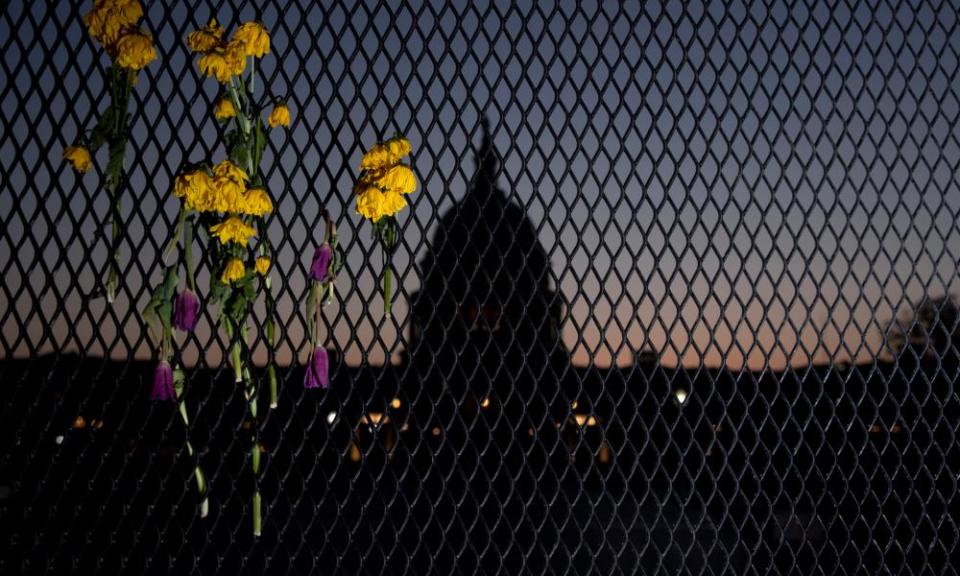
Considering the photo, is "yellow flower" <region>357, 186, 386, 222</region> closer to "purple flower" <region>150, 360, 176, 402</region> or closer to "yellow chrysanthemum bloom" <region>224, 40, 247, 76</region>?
"yellow chrysanthemum bloom" <region>224, 40, 247, 76</region>

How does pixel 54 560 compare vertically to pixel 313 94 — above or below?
below

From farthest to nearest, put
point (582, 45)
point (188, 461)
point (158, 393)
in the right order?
point (582, 45)
point (188, 461)
point (158, 393)

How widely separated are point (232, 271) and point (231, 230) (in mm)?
103

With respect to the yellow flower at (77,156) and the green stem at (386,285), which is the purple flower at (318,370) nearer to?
the green stem at (386,285)

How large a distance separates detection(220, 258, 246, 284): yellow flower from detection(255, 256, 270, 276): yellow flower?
2.2 inches

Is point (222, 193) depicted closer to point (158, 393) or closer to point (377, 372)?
point (158, 393)

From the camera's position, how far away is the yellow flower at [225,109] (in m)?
2.15

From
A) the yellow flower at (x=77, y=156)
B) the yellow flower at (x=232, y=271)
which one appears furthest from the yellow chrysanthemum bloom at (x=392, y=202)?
the yellow flower at (x=77, y=156)

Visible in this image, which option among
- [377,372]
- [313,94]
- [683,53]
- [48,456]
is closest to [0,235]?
[48,456]

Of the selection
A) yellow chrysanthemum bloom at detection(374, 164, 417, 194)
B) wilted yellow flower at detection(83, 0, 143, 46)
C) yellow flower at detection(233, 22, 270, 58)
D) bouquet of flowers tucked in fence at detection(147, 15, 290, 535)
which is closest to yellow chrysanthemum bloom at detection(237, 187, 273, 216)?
bouquet of flowers tucked in fence at detection(147, 15, 290, 535)

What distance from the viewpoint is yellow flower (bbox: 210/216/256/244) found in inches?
79.9

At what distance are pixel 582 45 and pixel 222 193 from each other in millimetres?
1176

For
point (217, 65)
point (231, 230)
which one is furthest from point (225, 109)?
point (231, 230)

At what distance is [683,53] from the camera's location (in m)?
2.54
